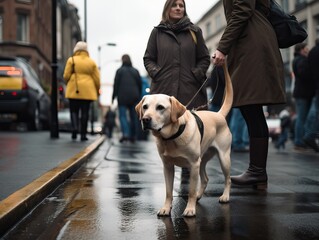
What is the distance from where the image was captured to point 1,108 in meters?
12.9

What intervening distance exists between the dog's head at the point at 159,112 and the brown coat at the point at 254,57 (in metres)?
1.53

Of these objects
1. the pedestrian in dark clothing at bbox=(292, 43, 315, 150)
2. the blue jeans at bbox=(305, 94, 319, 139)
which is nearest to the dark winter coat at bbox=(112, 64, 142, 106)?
the pedestrian in dark clothing at bbox=(292, 43, 315, 150)

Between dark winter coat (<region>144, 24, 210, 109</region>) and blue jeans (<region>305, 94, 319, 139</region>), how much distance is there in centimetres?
375

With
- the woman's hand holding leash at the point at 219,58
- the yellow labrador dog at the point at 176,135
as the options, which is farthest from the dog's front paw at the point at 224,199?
the woman's hand holding leash at the point at 219,58

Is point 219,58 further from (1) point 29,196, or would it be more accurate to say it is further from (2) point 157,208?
(1) point 29,196

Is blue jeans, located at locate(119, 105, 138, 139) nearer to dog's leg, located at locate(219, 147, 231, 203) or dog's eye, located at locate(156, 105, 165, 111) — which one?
dog's leg, located at locate(219, 147, 231, 203)

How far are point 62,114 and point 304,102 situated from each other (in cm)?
1636

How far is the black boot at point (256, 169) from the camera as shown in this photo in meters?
4.81

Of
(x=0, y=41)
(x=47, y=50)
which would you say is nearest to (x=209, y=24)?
(x=47, y=50)

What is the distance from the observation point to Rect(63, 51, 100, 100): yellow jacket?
32.8 feet

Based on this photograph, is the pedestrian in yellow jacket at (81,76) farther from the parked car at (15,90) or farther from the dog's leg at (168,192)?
the dog's leg at (168,192)

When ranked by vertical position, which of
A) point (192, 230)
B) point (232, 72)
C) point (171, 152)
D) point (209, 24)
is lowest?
point (192, 230)

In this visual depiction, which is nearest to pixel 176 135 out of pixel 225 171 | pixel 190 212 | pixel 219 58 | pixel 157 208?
pixel 190 212

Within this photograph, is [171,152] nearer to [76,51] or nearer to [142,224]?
[142,224]
